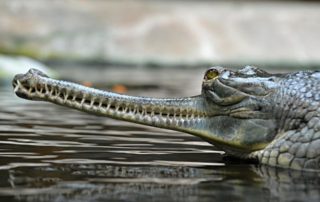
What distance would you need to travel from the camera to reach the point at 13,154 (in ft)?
19.3

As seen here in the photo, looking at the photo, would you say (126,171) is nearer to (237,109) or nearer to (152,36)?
(237,109)

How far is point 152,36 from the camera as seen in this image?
2181 centimetres

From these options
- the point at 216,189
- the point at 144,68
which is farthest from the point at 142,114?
the point at 144,68

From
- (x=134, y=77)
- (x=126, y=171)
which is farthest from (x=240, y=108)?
→ (x=134, y=77)

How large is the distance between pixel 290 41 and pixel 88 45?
5130mm

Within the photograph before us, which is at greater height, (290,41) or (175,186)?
(290,41)

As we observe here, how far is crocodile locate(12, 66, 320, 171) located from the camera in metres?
5.68

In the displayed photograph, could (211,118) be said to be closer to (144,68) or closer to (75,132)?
(75,132)

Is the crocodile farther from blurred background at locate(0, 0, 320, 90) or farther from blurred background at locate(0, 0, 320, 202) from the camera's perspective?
blurred background at locate(0, 0, 320, 90)

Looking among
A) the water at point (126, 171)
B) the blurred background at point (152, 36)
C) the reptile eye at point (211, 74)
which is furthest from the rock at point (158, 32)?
the reptile eye at point (211, 74)

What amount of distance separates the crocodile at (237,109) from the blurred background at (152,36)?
575 inches

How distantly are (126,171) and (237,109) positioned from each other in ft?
3.20

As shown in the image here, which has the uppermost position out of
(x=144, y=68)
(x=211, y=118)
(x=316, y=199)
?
(x=144, y=68)

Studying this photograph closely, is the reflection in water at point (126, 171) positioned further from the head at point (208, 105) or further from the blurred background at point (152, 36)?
the blurred background at point (152, 36)
